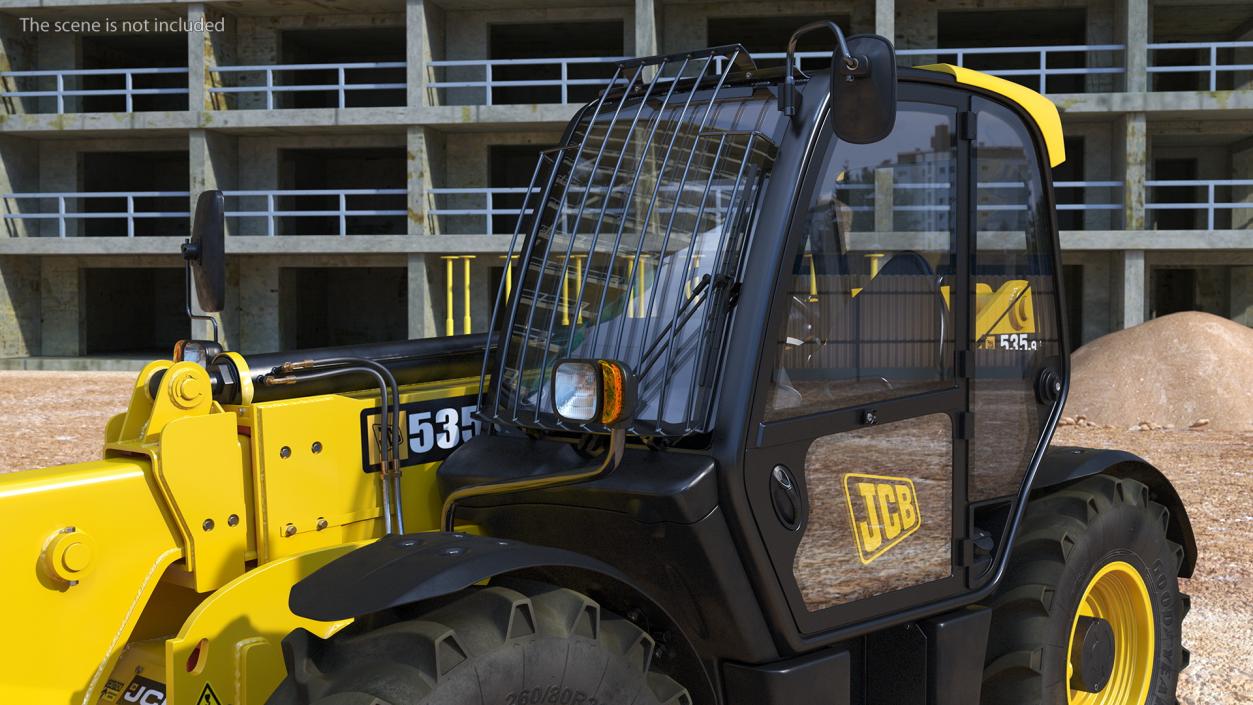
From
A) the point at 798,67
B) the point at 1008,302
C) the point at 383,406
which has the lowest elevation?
the point at 383,406

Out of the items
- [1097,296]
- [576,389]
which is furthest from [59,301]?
[576,389]

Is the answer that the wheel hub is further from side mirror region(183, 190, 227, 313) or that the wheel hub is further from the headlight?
side mirror region(183, 190, 227, 313)

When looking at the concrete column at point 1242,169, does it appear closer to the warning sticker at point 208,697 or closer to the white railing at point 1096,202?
the white railing at point 1096,202

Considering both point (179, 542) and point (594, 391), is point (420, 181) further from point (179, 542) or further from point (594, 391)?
point (594, 391)

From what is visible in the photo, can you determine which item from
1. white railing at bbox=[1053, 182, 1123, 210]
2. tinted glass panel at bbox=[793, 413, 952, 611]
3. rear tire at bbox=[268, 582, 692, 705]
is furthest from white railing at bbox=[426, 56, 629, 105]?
rear tire at bbox=[268, 582, 692, 705]

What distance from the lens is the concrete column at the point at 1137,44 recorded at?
25516 millimetres

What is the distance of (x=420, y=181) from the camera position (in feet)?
90.0

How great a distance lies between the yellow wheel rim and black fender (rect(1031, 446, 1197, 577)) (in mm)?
346

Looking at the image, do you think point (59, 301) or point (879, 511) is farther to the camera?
point (59, 301)

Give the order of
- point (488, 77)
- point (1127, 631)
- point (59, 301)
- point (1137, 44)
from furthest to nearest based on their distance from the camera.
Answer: point (59, 301), point (488, 77), point (1137, 44), point (1127, 631)

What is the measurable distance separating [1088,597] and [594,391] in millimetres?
2408

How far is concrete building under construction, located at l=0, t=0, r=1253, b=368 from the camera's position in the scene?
25.8m

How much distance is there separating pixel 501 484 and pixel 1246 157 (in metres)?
32.0

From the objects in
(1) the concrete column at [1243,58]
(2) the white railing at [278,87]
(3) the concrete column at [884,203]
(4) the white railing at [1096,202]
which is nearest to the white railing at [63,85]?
(2) the white railing at [278,87]
